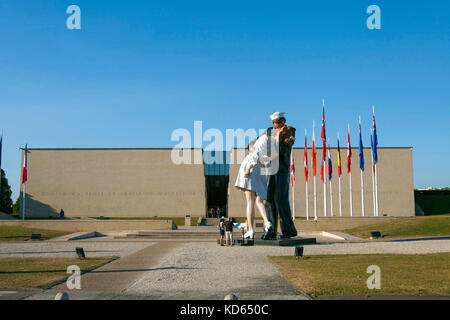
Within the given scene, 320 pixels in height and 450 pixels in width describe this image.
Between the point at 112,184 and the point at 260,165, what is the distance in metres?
38.9

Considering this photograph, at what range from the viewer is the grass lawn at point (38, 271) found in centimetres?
995

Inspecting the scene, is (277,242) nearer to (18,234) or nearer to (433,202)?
(18,234)

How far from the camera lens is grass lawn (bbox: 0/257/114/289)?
995 cm

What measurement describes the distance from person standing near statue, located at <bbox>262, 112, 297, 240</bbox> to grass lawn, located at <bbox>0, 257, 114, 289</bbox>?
8.76 metres

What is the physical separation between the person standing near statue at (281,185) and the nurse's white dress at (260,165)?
0.36 metres

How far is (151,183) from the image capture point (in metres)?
57.0

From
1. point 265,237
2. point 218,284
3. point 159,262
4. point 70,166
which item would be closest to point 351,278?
point 218,284

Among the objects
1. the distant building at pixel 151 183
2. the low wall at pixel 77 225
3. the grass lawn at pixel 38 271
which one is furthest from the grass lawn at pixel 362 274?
the distant building at pixel 151 183

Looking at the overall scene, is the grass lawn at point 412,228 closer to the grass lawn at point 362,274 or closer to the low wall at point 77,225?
the grass lawn at point 362,274

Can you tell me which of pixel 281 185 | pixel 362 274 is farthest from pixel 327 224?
pixel 362 274

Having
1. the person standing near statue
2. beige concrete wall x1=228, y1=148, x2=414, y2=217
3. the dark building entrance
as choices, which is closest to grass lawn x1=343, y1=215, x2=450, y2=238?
the person standing near statue

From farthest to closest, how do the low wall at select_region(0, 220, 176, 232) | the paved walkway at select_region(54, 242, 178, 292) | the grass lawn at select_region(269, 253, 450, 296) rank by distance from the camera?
the low wall at select_region(0, 220, 176, 232) < the paved walkway at select_region(54, 242, 178, 292) < the grass lawn at select_region(269, 253, 450, 296)

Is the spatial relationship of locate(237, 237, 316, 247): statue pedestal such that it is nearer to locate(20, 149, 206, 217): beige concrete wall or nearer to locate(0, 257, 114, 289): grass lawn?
locate(0, 257, 114, 289): grass lawn

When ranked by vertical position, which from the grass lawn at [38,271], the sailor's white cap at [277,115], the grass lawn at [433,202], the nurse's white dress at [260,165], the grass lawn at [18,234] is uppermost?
the sailor's white cap at [277,115]
